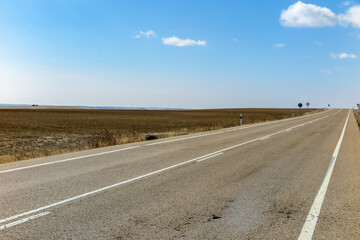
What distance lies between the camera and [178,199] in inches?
222

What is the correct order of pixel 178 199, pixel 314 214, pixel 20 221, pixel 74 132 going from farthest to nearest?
1. pixel 74 132
2. pixel 178 199
3. pixel 314 214
4. pixel 20 221

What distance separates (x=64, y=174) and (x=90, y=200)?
253cm

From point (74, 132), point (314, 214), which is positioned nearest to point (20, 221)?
point (314, 214)

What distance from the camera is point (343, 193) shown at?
6.27 meters

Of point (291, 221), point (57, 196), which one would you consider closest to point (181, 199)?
point (291, 221)

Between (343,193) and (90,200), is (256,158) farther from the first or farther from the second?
(90,200)

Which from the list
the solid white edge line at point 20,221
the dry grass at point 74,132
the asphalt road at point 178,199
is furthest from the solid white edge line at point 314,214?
the dry grass at point 74,132

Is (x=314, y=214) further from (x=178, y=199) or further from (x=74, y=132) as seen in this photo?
(x=74, y=132)

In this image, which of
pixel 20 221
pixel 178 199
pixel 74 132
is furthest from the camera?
pixel 74 132

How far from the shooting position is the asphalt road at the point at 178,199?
4242 mm

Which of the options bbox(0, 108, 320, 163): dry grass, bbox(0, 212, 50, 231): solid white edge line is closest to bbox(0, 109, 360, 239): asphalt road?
bbox(0, 212, 50, 231): solid white edge line

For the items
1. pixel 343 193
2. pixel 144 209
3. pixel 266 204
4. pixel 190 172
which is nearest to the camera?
pixel 144 209

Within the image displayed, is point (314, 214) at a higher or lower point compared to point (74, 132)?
higher

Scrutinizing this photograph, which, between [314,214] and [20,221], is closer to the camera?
[20,221]
